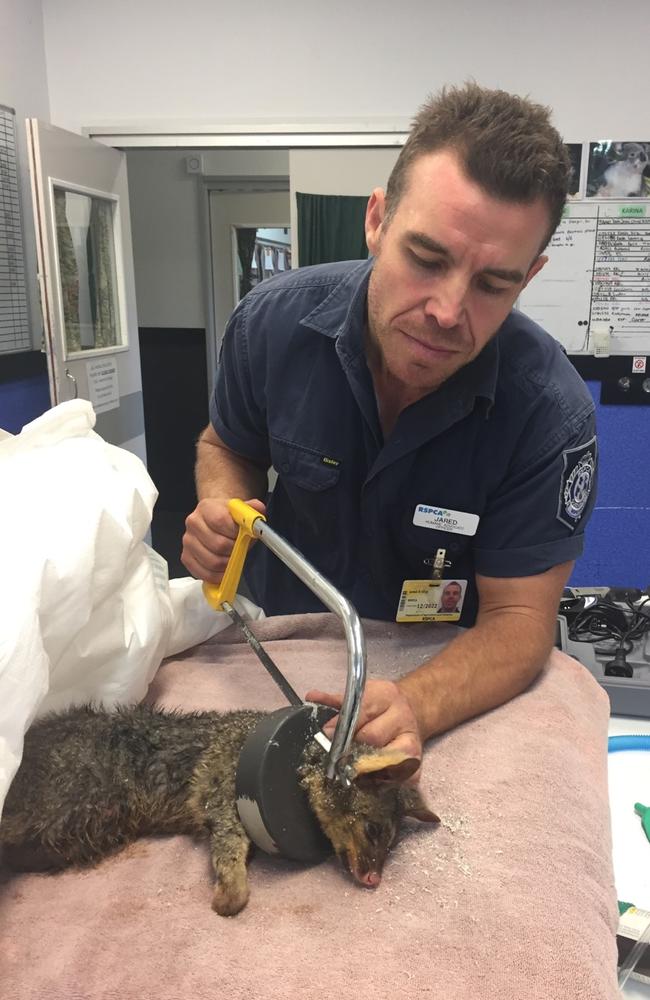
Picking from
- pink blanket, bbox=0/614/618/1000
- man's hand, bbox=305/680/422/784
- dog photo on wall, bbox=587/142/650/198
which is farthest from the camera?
dog photo on wall, bbox=587/142/650/198

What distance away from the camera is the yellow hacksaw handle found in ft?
3.63

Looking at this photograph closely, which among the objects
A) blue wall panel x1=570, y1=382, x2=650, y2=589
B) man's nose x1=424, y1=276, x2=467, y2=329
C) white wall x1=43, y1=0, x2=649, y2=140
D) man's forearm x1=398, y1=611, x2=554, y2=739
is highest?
white wall x1=43, y1=0, x2=649, y2=140

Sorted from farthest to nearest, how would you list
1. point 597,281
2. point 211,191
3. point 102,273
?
1. point 211,191
2. point 102,273
3. point 597,281

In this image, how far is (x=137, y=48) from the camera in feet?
11.2

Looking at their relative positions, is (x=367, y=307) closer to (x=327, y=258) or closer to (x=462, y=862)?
(x=462, y=862)

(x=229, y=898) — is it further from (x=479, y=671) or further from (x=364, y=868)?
(x=479, y=671)

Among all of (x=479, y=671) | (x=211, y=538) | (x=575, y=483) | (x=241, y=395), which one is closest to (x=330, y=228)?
(x=241, y=395)

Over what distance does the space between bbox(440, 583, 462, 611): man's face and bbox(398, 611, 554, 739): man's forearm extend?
12 centimetres

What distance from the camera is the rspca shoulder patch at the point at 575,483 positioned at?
1311 millimetres

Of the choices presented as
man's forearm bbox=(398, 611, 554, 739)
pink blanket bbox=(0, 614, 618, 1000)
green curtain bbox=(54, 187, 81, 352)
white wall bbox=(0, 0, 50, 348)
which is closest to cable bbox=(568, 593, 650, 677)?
→ man's forearm bbox=(398, 611, 554, 739)

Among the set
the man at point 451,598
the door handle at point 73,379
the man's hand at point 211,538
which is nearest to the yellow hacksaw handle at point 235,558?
the man's hand at point 211,538

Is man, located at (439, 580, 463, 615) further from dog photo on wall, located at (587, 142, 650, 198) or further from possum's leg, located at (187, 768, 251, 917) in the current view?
dog photo on wall, located at (587, 142, 650, 198)

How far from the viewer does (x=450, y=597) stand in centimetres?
143

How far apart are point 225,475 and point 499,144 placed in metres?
0.87
